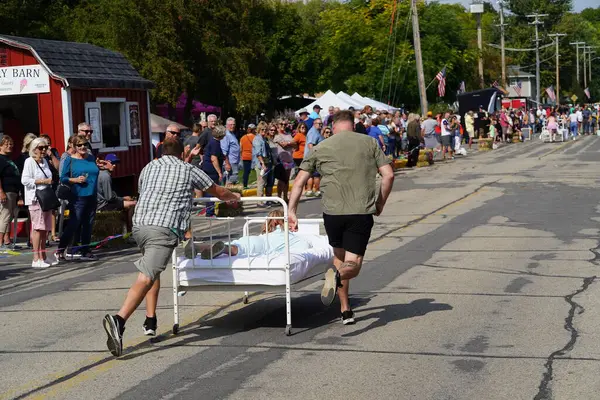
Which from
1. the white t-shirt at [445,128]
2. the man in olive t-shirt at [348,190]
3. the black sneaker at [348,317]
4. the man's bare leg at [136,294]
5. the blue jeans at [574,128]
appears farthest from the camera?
the blue jeans at [574,128]

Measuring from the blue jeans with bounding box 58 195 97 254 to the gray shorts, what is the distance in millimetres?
6338

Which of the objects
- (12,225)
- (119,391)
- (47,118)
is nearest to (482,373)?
(119,391)

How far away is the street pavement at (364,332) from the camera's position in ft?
21.9

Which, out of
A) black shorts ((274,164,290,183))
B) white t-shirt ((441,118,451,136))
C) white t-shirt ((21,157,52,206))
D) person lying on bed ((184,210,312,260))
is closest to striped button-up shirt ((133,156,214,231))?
person lying on bed ((184,210,312,260))

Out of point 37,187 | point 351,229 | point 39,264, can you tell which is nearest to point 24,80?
point 37,187

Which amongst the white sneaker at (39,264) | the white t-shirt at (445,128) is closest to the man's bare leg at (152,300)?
the white sneaker at (39,264)

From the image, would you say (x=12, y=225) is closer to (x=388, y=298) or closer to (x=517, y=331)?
(x=388, y=298)

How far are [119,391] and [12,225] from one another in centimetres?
1069

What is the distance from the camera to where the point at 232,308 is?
9695 mm

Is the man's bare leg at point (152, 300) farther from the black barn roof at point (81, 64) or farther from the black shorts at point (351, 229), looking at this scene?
the black barn roof at point (81, 64)

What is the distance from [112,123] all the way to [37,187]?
647 cm

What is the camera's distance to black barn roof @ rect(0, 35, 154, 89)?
1900 centimetres

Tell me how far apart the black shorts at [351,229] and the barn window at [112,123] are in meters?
11.9

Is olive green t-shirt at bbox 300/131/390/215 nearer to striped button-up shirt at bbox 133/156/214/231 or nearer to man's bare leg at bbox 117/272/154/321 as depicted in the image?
striped button-up shirt at bbox 133/156/214/231
